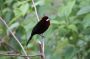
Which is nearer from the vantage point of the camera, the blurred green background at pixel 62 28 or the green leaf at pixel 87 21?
the green leaf at pixel 87 21

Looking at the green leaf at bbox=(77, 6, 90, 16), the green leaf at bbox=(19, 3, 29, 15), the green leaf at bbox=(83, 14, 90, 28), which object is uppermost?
the green leaf at bbox=(19, 3, 29, 15)

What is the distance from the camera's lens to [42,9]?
211cm

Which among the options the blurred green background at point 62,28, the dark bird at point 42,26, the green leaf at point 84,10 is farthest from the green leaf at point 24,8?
the green leaf at point 84,10

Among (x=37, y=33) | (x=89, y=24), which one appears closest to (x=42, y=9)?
(x=37, y=33)

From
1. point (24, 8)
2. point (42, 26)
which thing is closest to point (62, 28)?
point (42, 26)

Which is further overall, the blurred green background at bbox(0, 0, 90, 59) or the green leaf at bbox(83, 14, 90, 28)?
the blurred green background at bbox(0, 0, 90, 59)

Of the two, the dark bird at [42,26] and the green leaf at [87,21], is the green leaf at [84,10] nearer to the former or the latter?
the green leaf at [87,21]

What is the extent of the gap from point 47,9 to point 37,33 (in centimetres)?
22

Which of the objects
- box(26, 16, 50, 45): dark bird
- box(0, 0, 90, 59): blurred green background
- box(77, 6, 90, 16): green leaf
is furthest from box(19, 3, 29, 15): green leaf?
box(77, 6, 90, 16): green leaf

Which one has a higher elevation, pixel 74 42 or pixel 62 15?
pixel 62 15

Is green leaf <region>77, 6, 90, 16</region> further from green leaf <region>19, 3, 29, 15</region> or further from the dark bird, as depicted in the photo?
green leaf <region>19, 3, 29, 15</region>

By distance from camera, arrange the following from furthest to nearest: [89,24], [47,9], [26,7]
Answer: [47,9]
[26,7]
[89,24]

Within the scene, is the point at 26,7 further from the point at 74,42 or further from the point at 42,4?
the point at 74,42

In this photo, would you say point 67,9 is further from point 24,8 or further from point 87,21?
point 24,8
